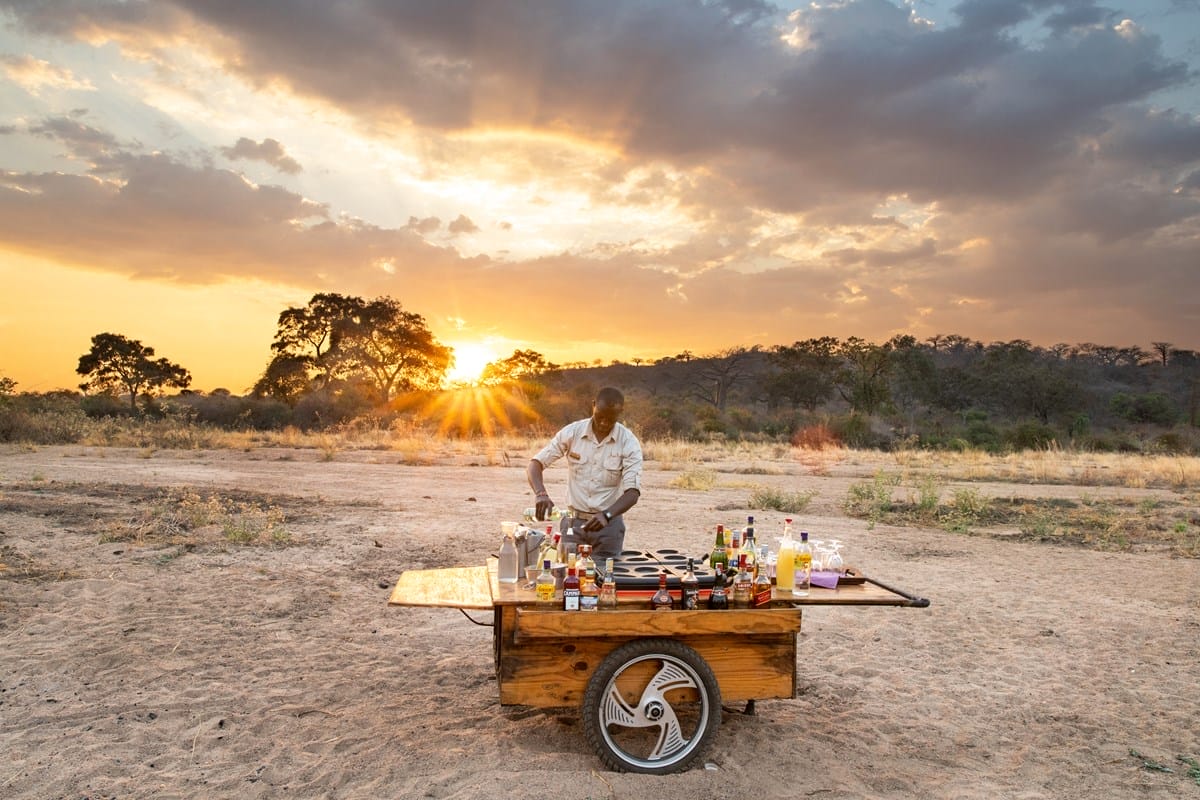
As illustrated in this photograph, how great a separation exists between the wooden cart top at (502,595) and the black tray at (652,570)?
0.22ft

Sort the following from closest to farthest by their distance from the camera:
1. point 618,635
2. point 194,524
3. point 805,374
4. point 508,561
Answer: point 618,635
point 508,561
point 194,524
point 805,374

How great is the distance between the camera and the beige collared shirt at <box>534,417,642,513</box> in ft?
18.4

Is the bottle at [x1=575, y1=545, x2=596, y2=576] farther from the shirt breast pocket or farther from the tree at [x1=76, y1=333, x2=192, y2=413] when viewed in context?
the tree at [x1=76, y1=333, x2=192, y2=413]

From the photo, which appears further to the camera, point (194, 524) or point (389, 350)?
point (389, 350)

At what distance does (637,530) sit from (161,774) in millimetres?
8576

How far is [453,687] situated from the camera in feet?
18.9

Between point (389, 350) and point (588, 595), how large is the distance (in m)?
47.5

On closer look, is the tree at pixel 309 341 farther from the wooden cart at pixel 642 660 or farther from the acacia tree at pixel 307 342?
the wooden cart at pixel 642 660

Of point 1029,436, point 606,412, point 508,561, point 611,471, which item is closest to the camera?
point 508,561

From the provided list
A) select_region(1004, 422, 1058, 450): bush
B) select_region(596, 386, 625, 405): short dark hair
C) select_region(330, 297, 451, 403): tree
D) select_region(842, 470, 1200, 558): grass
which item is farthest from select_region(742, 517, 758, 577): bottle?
select_region(330, 297, 451, 403): tree

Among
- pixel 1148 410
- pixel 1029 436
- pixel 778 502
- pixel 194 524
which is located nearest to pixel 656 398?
pixel 1029 436

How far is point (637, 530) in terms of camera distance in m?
12.5

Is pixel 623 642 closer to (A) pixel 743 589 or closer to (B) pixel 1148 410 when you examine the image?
(A) pixel 743 589

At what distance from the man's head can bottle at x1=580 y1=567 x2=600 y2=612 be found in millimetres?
1360
